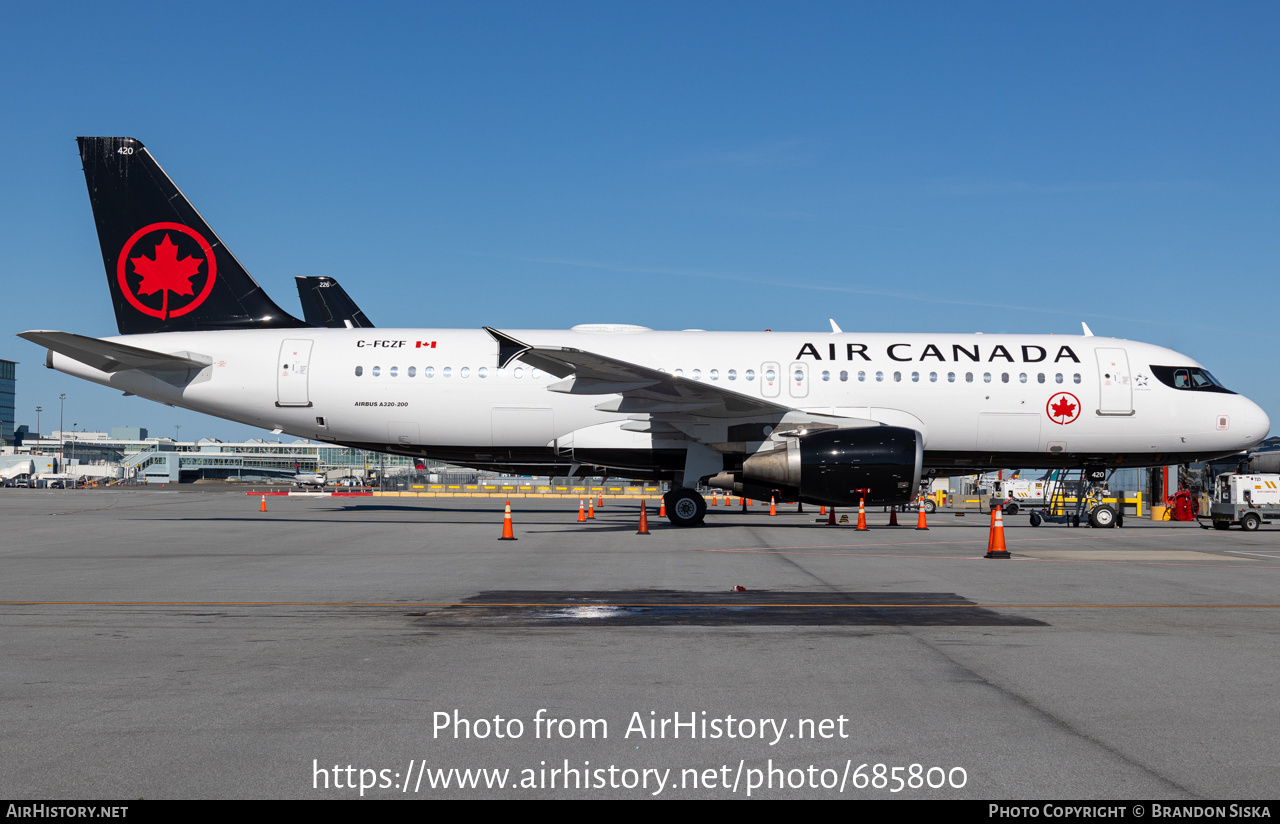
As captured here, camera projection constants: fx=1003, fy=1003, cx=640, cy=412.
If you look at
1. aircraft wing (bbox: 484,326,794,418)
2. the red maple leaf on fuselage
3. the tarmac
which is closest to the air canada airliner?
the red maple leaf on fuselage

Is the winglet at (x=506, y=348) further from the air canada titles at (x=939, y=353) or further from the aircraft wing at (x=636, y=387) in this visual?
the air canada titles at (x=939, y=353)

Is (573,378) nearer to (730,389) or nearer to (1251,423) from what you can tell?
(730,389)

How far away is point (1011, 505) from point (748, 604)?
1264 inches

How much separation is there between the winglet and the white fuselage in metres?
0.26

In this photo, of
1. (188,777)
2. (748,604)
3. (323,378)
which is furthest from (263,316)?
(188,777)

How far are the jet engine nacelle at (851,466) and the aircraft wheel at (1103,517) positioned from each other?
9.28 m

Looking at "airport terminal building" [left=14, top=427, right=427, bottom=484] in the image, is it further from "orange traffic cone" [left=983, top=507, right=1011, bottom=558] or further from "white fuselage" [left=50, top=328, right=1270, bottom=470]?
"orange traffic cone" [left=983, top=507, right=1011, bottom=558]

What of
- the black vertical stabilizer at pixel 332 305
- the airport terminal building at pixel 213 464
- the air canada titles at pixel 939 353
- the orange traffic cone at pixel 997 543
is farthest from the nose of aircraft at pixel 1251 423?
the airport terminal building at pixel 213 464

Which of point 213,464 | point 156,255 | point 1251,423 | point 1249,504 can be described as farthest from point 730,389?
point 213,464

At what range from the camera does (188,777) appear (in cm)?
407

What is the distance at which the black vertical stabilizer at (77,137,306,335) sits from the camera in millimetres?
24188

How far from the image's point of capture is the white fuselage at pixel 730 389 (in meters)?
23.4

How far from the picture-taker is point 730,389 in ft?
76.7

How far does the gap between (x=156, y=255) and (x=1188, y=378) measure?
25.2 m
